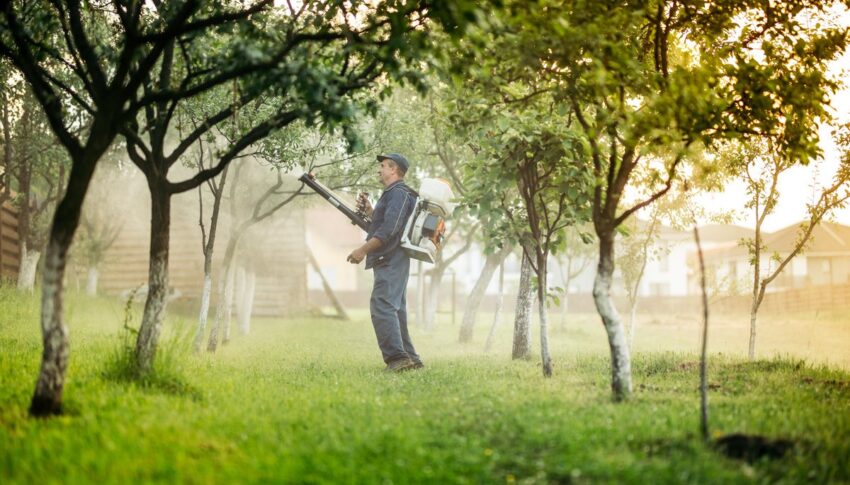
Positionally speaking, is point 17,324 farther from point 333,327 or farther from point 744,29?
point 744,29

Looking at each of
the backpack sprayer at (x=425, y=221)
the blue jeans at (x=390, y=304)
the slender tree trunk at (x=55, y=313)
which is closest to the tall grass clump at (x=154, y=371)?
the slender tree trunk at (x=55, y=313)

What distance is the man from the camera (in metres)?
9.45

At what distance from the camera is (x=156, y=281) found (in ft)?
22.7

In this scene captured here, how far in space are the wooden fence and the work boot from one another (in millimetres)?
14793

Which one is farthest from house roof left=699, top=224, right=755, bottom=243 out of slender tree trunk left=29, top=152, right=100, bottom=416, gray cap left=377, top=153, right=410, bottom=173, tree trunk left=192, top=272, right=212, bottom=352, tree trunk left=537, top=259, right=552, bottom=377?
slender tree trunk left=29, top=152, right=100, bottom=416

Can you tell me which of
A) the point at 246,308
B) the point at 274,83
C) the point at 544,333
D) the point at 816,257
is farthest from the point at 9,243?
the point at 816,257

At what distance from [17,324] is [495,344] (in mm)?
11602

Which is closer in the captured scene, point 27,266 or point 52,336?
point 52,336

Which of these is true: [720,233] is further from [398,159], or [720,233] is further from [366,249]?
[366,249]

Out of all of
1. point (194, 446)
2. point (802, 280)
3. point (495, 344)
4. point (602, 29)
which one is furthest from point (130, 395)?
point (802, 280)

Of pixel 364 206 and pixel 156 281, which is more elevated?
pixel 364 206

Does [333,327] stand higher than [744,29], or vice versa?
[744,29]

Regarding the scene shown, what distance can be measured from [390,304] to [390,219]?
121 centimetres

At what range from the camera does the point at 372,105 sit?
6.39 m
